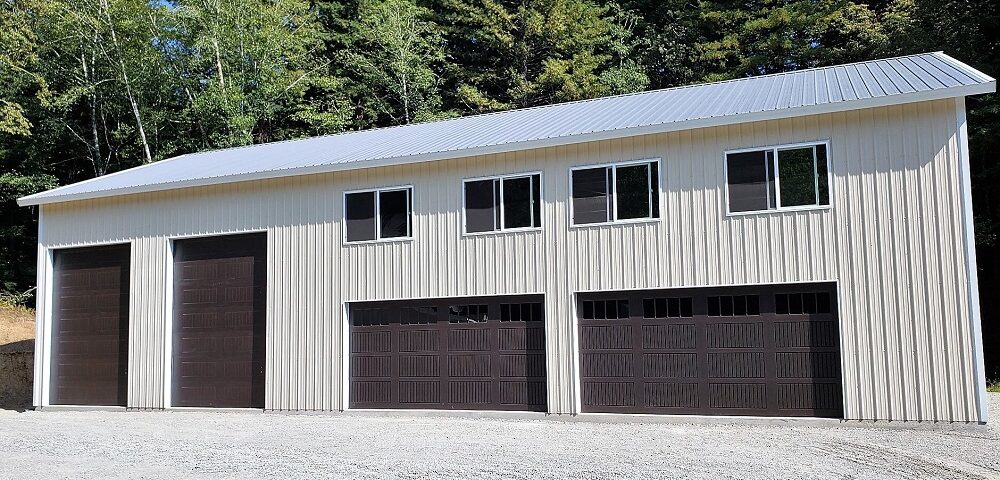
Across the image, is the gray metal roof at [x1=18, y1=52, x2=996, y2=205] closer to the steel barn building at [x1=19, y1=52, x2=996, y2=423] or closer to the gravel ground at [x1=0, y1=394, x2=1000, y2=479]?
the steel barn building at [x1=19, y1=52, x2=996, y2=423]

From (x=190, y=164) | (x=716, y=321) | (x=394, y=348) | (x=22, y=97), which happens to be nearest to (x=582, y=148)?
(x=716, y=321)

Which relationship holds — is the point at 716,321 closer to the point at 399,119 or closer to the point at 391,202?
the point at 391,202

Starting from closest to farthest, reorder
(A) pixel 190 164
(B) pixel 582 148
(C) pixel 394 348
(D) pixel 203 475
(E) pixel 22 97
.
Result: (D) pixel 203 475 < (B) pixel 582 148 < (C) pixel 394 348 < (A) pixel 190 164 < (E) pixel 22 97

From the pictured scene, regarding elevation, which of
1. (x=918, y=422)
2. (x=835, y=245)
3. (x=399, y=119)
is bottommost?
(x=918, y=422)

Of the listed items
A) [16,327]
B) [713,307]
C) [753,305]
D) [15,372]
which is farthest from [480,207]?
[16,327]

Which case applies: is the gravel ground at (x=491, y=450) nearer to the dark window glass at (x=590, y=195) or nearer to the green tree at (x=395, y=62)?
the dark window glass at (x=590, y=195)

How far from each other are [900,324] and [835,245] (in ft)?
4.74

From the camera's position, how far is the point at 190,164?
21.9 m

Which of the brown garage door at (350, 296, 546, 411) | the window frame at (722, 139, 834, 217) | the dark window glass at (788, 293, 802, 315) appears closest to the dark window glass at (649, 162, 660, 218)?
the window frame at (722, 139, 834, 217)

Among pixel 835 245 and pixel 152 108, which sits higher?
pixel 152 108

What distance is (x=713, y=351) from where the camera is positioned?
14625 mm

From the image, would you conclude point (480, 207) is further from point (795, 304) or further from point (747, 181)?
point (795, 304)

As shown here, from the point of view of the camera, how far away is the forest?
1210 inches

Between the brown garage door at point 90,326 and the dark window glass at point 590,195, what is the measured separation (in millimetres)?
10171
